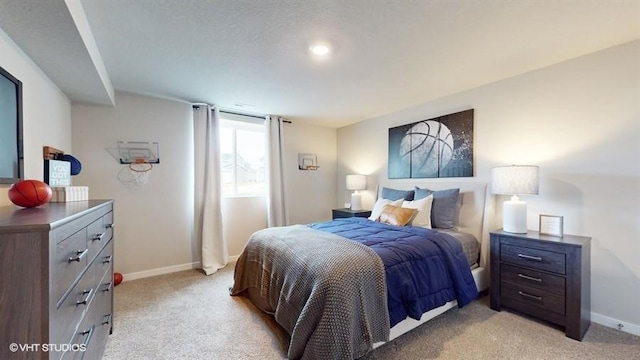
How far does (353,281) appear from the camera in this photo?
1.58 meters

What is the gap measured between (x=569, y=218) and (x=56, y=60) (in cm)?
428

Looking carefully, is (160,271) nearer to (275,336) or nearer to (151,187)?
(151,187)

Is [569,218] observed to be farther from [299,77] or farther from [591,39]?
[299,77]

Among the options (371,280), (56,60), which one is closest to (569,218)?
(371,280)

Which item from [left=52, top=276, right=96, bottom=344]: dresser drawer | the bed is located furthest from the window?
[left=52, top=276, right=96, bottom=344]: dresser drawer

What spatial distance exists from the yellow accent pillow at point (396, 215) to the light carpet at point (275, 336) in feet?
2.98

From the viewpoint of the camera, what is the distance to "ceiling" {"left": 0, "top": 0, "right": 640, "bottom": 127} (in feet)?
5.08

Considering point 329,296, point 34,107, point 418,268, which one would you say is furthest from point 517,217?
point 34,107

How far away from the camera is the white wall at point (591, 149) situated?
1995mm

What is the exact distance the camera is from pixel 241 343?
73.2 inches

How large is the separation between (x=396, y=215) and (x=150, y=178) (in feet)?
9.83

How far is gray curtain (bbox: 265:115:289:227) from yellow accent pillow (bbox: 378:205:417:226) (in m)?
1.74

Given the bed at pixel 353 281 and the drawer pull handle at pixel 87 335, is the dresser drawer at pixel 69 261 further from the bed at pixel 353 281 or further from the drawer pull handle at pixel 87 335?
the bed at pixel 353 281

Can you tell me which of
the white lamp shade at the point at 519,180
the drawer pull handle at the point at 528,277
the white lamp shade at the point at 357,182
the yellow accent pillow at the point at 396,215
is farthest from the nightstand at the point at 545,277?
the white lamp shade at the point at 357,182
